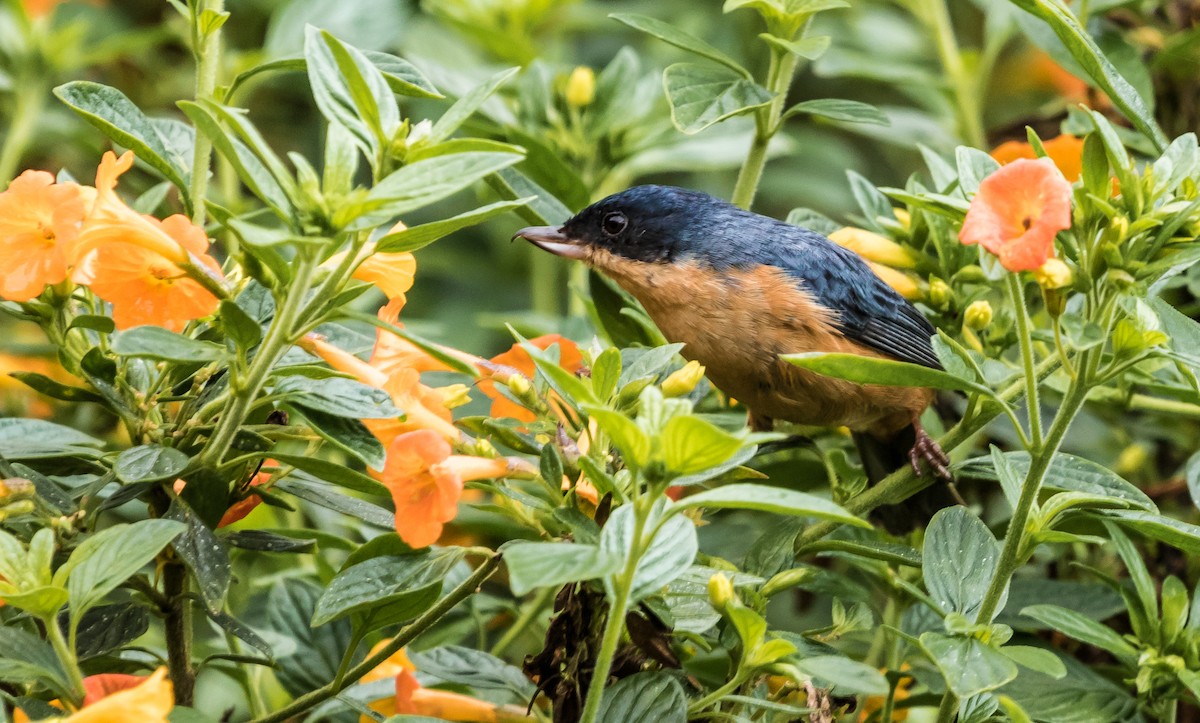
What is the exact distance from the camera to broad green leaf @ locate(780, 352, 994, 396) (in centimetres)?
178

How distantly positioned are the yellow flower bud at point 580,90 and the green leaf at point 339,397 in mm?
1611

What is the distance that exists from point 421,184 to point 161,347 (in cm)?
43

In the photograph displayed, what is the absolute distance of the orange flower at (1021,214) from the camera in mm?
1641

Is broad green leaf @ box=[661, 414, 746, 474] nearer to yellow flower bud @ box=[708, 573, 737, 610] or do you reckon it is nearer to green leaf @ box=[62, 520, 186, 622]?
yellow flower bud @ box=[708, 573, 737, 610]

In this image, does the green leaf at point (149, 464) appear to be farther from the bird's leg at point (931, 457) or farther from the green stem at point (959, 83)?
the green stem at point (959, 83)

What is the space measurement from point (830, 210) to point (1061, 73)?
3.50 feet

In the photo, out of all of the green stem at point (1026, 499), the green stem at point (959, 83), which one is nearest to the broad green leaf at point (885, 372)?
the green stem at point (1026, 499)

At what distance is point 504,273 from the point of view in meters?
4.93

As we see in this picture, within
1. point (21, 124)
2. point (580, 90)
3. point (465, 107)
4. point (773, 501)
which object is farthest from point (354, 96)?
point (21, 124)

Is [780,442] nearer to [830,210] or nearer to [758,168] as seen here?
[758,168]

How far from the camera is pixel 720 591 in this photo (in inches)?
69.4

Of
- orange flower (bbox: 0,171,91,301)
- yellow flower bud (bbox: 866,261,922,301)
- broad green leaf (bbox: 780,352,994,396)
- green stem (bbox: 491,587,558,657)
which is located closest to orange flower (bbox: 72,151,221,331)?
orange flower (bbox: 0,171,91,301)

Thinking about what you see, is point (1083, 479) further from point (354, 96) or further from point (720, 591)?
point (354, 96)

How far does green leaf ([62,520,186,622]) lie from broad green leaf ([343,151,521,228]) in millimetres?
500
